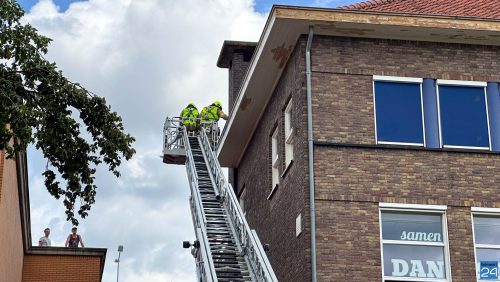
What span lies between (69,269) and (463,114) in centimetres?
1029

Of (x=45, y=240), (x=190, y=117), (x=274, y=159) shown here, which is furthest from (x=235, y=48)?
(x=45, y=240)

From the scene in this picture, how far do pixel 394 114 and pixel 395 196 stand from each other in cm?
175

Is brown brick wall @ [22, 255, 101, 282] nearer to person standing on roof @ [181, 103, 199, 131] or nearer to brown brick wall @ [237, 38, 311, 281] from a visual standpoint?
brown brick wall @ [237, 38, 311, 281]

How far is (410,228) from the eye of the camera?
17.9m

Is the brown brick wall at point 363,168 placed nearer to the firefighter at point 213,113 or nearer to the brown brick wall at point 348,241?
the brown brick wall at point 348,241

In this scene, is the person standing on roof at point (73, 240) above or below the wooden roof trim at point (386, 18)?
below

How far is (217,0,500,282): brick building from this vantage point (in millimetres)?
17641

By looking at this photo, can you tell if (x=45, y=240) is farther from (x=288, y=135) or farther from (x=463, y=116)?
(x=463, y=116)

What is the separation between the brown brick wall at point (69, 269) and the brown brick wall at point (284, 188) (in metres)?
4.15

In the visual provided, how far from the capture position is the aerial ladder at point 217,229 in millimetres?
16812

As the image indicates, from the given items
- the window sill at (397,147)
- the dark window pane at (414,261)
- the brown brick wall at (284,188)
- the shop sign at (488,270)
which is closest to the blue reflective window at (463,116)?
the window sill at (397,147)

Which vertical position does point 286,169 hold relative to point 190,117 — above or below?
below

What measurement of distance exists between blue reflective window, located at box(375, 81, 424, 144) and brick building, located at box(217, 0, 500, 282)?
0.02 m

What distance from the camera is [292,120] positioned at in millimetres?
19750
